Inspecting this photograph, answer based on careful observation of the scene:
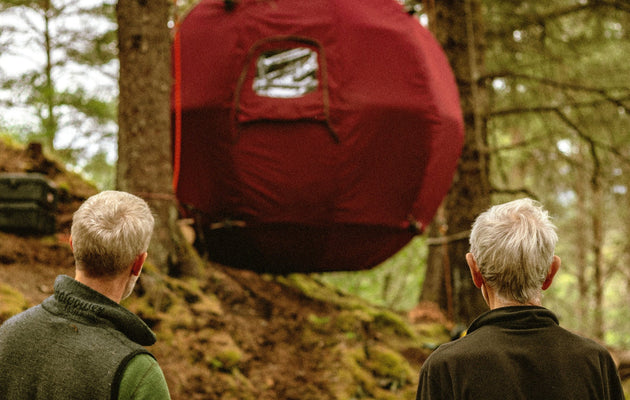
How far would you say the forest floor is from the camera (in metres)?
4.17

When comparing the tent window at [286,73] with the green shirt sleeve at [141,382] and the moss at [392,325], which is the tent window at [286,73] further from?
the green shirt sleeve at [141,382]

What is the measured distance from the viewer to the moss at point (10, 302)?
3500 millimetres

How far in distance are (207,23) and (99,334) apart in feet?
11.3

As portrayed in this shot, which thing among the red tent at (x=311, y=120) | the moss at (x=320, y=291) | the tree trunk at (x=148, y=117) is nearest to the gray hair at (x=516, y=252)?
the red tent at (x=311, y=120)

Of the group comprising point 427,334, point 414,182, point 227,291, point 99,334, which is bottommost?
point 427,334

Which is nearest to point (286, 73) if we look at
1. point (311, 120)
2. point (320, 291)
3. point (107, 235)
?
→ point (311, 120)

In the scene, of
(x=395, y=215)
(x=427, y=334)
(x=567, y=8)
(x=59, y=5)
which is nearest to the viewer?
(x=395, y=215)

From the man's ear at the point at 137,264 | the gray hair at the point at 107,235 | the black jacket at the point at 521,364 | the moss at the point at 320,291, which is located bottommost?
the moss at the point at 320,291

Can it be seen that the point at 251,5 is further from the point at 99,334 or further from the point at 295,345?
the point at 99,334

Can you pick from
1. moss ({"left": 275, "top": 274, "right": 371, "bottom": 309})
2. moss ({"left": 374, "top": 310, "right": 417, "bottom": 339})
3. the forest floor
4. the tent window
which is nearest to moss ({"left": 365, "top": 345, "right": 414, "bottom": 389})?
the forest floor

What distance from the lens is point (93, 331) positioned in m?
1.79

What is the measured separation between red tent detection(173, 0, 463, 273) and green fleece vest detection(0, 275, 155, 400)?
8.66 ft

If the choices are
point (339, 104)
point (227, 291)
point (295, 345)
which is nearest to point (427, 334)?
point (295, 345)

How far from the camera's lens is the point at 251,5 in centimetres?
462
